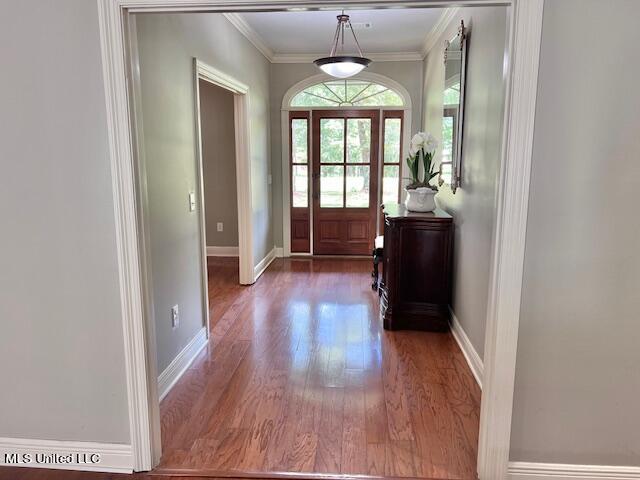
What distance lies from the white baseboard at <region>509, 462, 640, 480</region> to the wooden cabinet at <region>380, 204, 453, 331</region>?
1.72 m

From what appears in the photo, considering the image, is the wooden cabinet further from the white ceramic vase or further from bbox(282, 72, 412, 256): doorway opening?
bbox(282, 72, 412, 256): doorway opening

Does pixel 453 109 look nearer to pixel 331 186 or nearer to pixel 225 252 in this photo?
pixel 331 186

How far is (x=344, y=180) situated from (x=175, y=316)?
371cm

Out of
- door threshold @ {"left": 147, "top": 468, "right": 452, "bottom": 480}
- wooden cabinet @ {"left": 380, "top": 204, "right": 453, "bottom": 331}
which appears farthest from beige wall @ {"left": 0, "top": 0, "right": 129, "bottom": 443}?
wooden cabinet @ {"left": 380, "top": 204, "right": 453, "bottom": 331}

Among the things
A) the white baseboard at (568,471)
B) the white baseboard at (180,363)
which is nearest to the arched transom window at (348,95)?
the white baseboard at (180,363)

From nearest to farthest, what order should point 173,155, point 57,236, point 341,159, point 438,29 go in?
point 57,236, point 173,155, point 438,29, point 341,159

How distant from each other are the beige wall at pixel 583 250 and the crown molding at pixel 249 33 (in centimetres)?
308

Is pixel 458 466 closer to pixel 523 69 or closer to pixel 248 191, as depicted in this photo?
pixel 523 69

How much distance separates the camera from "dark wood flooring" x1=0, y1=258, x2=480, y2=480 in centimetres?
209

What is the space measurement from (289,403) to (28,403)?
49.1 inches

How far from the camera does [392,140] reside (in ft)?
19.7

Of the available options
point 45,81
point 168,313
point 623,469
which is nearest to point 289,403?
point 168,313

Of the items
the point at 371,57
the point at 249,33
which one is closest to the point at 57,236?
the point at 249,33

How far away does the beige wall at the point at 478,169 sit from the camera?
266cm
